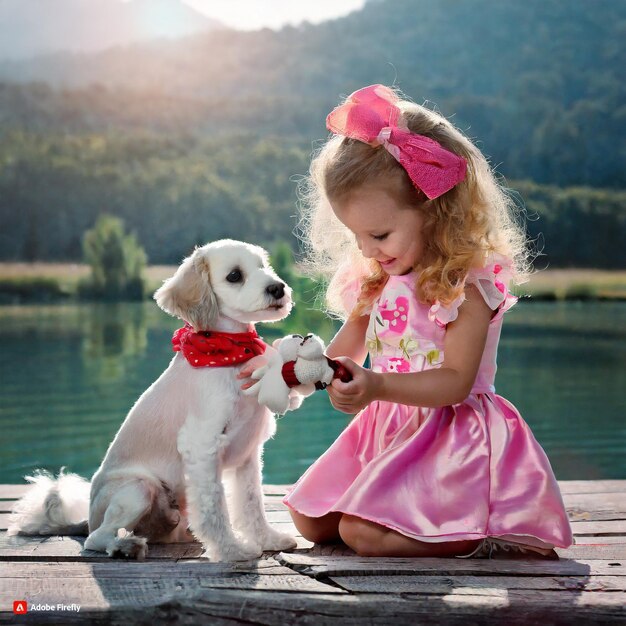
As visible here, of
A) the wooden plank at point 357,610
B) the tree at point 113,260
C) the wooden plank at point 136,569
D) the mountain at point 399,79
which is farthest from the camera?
the mountain at point 399,79

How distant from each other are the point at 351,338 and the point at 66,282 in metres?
9.12

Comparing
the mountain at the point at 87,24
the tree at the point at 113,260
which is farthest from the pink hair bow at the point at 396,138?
the mountain at the point at 87,24

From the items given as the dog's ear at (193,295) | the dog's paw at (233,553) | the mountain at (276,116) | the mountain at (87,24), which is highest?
the mountain at (87,24)

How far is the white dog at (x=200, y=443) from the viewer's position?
1.62 m

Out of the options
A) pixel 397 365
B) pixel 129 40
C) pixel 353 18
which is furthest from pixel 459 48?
pixel 397 365

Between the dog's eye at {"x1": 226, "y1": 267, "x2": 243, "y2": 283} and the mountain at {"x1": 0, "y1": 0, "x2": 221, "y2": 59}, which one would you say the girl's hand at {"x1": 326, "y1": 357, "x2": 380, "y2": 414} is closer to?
the dog's eye at {"x1": 226, "y1": 267, "x2": 243, "y2": 283}

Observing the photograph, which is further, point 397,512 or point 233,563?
point 397,512

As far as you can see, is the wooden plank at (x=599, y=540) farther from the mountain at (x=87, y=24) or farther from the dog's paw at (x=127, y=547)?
the mountain at (x=87, y=24)

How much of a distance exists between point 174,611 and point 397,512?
1.80 ft

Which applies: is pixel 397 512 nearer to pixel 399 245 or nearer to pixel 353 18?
pixel 399 245

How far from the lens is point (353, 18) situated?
12430 millimetres

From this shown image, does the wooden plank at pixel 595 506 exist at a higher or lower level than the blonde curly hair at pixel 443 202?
lower

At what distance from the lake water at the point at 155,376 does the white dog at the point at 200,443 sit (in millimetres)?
2997

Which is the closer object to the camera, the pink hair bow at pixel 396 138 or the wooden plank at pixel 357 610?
the wooden plank at pixel 357 610
